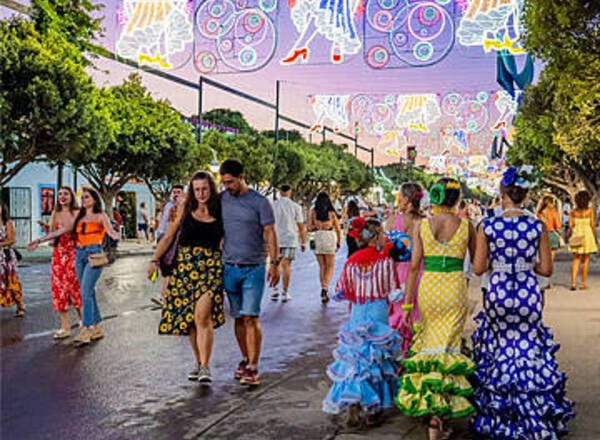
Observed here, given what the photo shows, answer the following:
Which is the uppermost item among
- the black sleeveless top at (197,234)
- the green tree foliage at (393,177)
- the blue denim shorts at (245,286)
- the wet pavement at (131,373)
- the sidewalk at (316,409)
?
the green tree foliage at (393,177)

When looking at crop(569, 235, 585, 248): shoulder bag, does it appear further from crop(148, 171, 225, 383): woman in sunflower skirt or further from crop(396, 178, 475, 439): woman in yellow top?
crop(396, 178, 475, 439): woman in yellow top

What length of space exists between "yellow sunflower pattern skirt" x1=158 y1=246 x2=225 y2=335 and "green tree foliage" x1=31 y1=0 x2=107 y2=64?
747 inches

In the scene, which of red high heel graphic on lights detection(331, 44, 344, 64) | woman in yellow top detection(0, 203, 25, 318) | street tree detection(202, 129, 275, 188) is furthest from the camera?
street tree detection(202, 129, 275, 188)

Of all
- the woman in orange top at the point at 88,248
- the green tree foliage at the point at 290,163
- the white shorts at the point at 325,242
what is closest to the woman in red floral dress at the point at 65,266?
the woman in orange top at the point at 88,248

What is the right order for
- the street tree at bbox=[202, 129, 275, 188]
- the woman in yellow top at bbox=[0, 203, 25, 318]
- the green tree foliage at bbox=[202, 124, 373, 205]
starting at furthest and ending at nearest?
1. the green tree foliage at bbox=[202, 124, 373, 205]
2. the street tree at bbox=[202, 129, 275, 188]
3. the woman in yellow top at bbox=[0, 203, 25, 318]

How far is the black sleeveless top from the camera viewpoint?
22.9ft

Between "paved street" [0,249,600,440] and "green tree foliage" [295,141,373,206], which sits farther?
"green tree foliage" [295,141,373,206]

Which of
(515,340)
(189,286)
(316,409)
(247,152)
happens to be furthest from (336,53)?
(247,152)

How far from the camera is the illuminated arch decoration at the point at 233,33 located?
47.6 feet

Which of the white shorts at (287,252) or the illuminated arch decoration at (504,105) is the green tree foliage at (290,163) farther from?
the white shorts at (287,252)

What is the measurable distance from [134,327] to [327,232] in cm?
377

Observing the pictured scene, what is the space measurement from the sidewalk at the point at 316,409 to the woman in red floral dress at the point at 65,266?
2.97 m

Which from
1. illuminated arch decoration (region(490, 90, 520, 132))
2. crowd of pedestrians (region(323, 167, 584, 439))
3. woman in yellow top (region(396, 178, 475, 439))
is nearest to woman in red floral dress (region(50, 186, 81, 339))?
crowd of pedestrians (region(323, 167, 584, 439))

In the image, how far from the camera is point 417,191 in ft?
26.6
